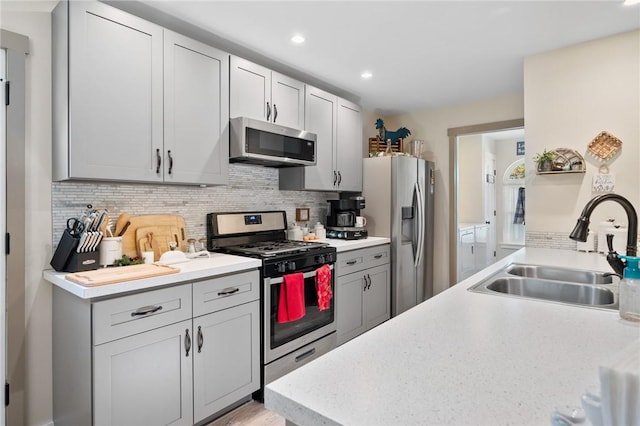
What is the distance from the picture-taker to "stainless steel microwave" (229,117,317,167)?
8.13 feet

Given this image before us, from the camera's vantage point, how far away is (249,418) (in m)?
2.13

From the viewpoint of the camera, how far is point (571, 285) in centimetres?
153

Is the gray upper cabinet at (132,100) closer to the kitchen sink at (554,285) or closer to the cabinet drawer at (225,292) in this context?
the cabinet drawer at (225,292)

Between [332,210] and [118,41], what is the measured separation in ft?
7.82

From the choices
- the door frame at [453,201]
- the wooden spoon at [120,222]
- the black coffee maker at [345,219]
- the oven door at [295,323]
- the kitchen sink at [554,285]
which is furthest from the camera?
the door frame at [453,201]

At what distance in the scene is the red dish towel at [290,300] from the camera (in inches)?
92.7

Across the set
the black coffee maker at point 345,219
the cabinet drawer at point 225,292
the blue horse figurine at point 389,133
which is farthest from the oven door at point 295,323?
the blue horse figurine at point 389,133

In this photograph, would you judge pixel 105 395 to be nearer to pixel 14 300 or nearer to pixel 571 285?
pixel 14 300

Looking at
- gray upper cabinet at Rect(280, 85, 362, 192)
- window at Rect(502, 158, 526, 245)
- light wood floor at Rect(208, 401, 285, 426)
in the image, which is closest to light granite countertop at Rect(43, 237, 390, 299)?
light wood floor at Rect(208, 401, 285, 426)

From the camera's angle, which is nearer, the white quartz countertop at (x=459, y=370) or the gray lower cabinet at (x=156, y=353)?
the white quartz countertop at (x=459, y=370)

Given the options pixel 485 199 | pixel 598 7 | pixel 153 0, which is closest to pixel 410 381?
pixel 153 0

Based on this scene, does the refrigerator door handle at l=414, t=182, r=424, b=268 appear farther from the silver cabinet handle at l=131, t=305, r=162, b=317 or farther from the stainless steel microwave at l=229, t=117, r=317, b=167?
the silver cabinet handle at l=131, t=305, r=162, b=317

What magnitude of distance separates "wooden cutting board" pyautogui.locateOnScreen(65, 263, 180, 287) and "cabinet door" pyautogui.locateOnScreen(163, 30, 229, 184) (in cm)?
59

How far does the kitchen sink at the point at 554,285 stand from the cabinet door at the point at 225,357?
4.45ft
